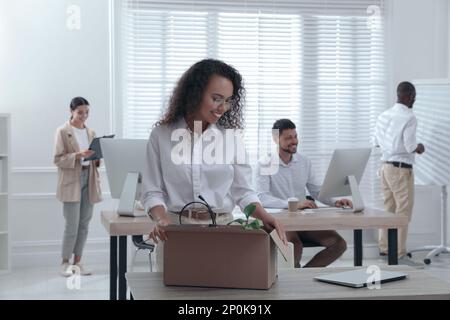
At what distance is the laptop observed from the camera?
2.36 meters

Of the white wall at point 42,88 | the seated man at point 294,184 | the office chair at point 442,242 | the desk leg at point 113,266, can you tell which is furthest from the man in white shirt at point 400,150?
the desk leg at point 113,266

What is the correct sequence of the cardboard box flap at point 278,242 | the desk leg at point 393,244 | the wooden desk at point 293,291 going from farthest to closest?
the desk leg at point 393,244 → the cardboard box flap at point 278,242 → the wooden desk at point 293,291

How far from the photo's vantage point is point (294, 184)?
4844mm

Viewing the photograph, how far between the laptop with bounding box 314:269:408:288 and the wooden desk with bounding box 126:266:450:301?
0.02m

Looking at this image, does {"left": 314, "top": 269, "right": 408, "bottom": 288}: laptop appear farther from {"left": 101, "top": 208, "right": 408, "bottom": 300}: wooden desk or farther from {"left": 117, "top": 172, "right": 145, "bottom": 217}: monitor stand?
{"left": 117, "top": 172, "right": 145, "bottom": 217}: monitor stand

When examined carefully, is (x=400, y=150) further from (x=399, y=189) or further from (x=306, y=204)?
(x=306, y=204)

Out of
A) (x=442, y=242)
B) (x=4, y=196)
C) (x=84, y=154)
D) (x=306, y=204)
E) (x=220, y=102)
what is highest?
(x=220, y=102)

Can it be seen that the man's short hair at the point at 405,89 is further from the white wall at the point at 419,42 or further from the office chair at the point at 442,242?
the office chair at the point at 442,242

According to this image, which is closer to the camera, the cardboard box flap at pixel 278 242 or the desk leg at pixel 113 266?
the cardboard box flap at pixel 278 242

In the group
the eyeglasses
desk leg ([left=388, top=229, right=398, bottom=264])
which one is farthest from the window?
the eyeglasses

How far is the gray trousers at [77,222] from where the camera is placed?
5.95m

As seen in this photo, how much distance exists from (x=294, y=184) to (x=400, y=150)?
1.86 m

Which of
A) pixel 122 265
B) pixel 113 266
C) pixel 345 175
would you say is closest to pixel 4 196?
pixel 113 266

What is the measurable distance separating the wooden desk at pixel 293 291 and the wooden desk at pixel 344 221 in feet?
5.11
